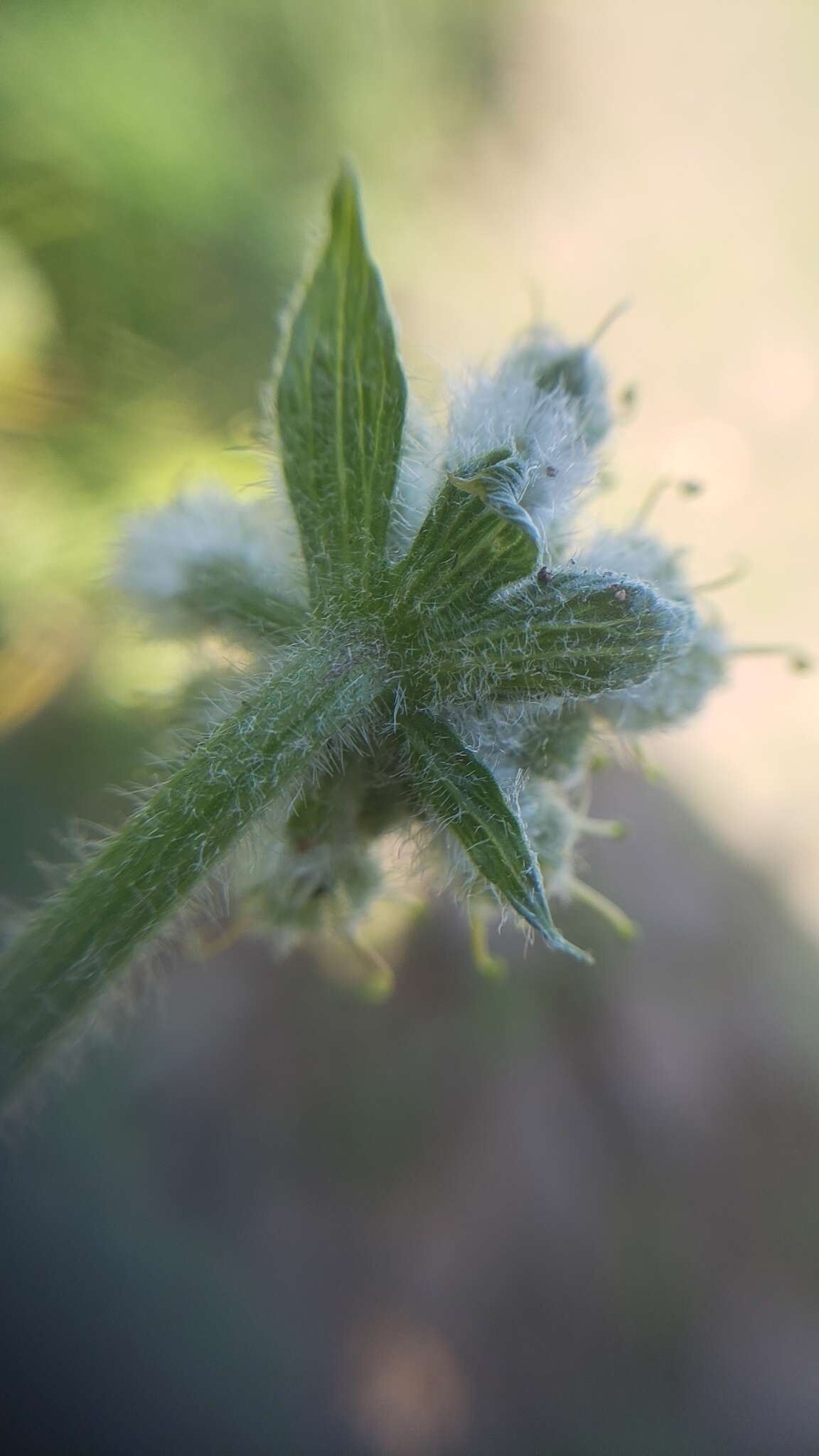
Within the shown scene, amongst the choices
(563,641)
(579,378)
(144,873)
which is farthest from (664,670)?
(144,873)

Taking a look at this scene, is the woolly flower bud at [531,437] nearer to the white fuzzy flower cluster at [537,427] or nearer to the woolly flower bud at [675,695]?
the white fuzzy flower cluster at [537,427]

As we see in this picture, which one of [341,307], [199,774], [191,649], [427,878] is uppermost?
[341,307]

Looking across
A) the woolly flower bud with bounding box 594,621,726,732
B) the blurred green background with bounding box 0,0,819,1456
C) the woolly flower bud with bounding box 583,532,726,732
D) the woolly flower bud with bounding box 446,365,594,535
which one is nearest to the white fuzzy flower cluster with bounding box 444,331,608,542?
the woolly flower bud with bounding box 446,365,594,535

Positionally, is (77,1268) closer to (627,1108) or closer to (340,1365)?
(340,1365)

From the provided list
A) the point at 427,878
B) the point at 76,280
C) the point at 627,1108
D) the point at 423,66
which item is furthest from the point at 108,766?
the point at 423,66

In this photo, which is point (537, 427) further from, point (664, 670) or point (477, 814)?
point (477, 814)

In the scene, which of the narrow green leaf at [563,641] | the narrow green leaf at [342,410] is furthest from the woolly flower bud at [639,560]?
the narrow green leaf at [342,410]

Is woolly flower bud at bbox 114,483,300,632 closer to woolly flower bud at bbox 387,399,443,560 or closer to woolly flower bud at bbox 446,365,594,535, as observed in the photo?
woolly flower bud at bbox 387,399,443,560
